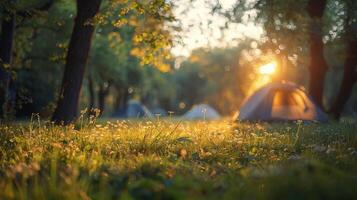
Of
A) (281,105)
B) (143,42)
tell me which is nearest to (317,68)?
(281,105)

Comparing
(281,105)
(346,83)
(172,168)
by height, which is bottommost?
(172,168)

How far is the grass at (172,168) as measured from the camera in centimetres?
464

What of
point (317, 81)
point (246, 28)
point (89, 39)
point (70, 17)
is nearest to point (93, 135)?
point (89, 39)

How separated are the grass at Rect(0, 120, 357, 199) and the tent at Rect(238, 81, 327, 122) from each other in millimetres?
10882

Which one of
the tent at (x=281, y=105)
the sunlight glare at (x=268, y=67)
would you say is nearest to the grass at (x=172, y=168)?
the tent at (x=281, y=105)

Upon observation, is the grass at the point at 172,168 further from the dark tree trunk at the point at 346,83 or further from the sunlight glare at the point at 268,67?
the sunlight glare at the point at 268,67

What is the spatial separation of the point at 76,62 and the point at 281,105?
38.0 feet

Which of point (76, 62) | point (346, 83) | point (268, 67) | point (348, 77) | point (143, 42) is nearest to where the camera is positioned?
point (143, 42)

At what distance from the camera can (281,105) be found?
23547 mm

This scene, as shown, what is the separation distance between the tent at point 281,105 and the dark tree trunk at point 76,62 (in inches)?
330

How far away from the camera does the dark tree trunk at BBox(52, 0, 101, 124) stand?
14820mm

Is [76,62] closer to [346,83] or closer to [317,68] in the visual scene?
[317,68]

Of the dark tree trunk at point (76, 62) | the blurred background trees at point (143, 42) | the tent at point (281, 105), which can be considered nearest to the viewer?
the blurred background trees at point (143, 42)

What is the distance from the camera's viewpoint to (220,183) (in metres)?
5.50
